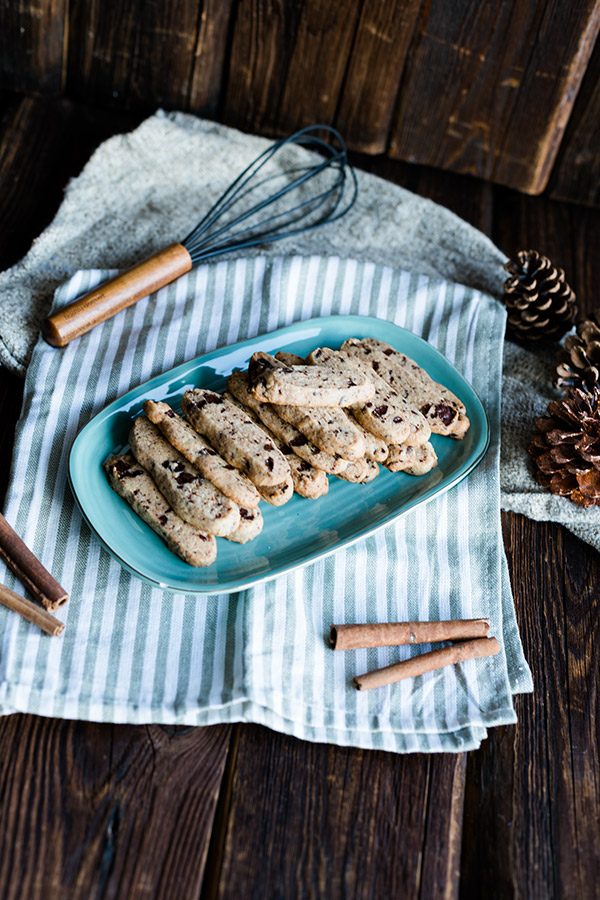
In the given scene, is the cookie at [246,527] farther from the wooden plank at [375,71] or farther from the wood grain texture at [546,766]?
the wooden plank at [375,71]

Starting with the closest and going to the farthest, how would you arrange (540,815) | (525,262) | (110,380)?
(540,815), (110,380), (525,262)

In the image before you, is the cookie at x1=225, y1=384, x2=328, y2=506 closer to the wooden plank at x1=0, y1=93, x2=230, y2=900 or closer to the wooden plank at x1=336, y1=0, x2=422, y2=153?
the wooden plank at x1=0, y1=93, x2=230, y2=900

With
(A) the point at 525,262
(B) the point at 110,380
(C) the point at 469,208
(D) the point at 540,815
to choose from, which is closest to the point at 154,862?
(D) the point at 540,815

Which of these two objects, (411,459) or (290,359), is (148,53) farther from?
(411,459)

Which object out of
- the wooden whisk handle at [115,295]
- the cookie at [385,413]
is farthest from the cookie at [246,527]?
the wooden whisk handle at [115,295]

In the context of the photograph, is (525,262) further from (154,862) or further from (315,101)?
(154,862)
